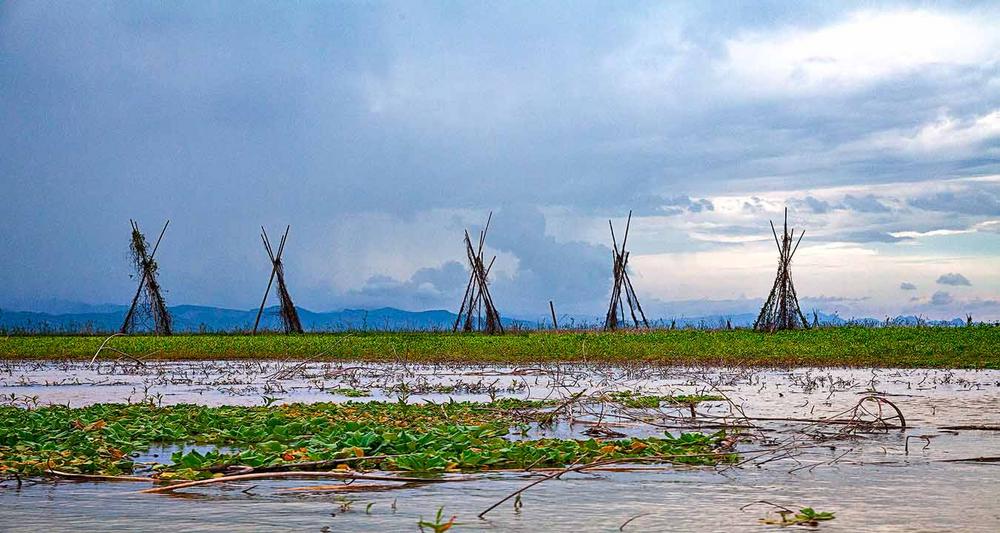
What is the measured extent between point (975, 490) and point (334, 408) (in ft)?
22.6

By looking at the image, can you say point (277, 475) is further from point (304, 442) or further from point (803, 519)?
point (803, 519)

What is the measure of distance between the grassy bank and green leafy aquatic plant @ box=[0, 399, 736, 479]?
9.08 m

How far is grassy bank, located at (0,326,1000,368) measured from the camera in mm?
20562

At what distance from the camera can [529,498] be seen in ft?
21.2

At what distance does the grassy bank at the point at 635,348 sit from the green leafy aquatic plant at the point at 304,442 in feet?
29.8

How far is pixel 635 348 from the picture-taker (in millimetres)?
24047

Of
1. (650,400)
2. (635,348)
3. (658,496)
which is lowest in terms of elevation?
(658,496)

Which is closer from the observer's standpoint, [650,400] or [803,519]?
[803,519]

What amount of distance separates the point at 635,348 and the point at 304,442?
652 inches

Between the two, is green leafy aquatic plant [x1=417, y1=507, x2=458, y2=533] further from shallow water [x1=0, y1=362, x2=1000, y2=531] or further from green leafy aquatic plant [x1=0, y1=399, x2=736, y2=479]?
green leafy aquatic plant [x1=0, y1=399, x2=736, y2=479]

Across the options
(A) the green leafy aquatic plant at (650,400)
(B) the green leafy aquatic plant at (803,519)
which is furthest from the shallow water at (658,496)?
(A) the green leafy aquatic plant at (650,400)

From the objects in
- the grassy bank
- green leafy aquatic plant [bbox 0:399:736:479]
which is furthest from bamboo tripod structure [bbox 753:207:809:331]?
green leafy aquatic plant [bbox 0:399:736:479]

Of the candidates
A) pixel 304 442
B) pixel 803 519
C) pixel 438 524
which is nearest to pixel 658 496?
pixel 803 519

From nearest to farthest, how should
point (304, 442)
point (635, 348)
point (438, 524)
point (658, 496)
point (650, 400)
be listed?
point (438, 524)
point (658, 496)
point (304, 442)
point (650, 400)
point (635, 348)
